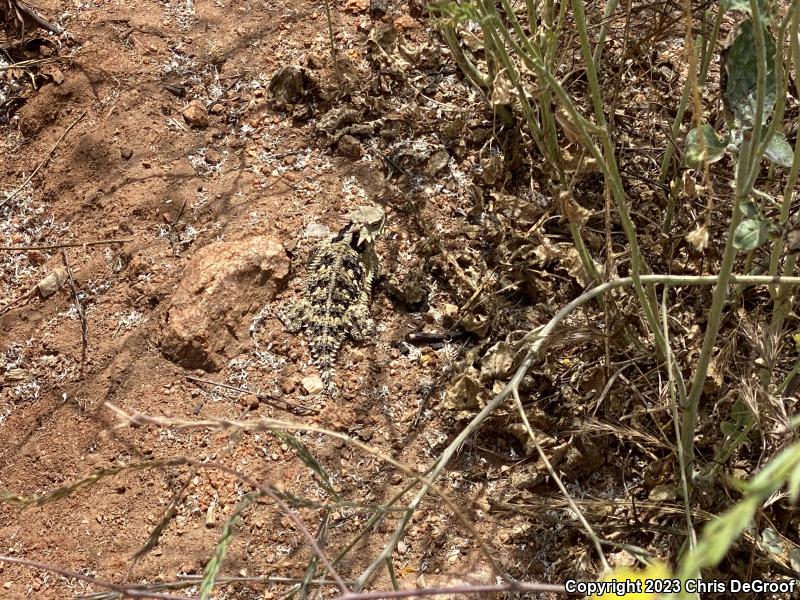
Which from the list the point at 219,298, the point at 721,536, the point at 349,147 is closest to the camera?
the point at 721,536

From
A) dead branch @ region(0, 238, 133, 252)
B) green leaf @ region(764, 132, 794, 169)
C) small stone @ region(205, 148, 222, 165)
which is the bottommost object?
green leaf @ region(764, 132, 794, 169)

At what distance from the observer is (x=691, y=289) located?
2518 mm

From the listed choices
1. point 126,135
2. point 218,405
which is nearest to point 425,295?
point 218,405

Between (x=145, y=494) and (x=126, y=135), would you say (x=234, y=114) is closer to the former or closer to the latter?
(x=126, y=135)

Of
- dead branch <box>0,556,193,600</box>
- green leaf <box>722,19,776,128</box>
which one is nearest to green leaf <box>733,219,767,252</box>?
green leaf <box>722,19,776,128</box>

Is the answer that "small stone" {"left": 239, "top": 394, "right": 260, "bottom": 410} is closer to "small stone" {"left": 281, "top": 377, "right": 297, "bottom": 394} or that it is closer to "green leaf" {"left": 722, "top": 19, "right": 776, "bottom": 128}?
"small stone" {"left": 281, "top": 377, "right": 297, "bottom": 394}

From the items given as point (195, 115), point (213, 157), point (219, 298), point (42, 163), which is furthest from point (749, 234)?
point (42, 163)

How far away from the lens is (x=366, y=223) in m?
2.88

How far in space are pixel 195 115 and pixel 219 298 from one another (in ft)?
3.06

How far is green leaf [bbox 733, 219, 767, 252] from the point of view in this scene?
1.36 metres

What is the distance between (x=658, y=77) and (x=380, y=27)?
4.03ft

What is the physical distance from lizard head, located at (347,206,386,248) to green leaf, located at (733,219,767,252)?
1652mm

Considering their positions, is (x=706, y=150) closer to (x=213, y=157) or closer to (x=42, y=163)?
(x=213, y=157)

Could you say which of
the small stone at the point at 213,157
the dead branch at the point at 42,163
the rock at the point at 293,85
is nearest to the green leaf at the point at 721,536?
the small stone at the point at 213,157
